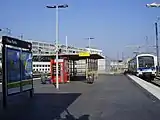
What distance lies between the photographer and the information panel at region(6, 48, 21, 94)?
44.7 feet

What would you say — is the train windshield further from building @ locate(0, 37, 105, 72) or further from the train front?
building @ locate(0, 37, 105, 72)

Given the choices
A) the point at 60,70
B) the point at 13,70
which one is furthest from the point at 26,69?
the point at 60,70

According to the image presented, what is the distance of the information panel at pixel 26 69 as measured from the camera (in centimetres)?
1565

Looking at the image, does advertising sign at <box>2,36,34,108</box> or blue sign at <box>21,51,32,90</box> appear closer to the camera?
advertising sign at <box>2,36,34,108</box>

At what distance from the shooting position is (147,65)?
1624 inches

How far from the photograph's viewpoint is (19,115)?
1086 centimetres

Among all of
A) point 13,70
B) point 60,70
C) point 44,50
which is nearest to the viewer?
point 13,70

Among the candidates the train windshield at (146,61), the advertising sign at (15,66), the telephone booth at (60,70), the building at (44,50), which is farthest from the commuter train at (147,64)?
the building at (44,50)

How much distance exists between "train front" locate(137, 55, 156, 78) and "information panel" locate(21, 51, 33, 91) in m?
26.0

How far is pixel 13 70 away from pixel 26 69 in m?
2.09

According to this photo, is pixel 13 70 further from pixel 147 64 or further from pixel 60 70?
pixel 147 64

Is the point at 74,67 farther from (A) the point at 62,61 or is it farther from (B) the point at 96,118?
(B) the point at 96,118

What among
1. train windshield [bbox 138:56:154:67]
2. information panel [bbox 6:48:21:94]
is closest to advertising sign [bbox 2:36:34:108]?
information panel [bbox 6:48:21:94]

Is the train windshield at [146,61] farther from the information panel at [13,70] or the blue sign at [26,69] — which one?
the information panel at [13,70]
